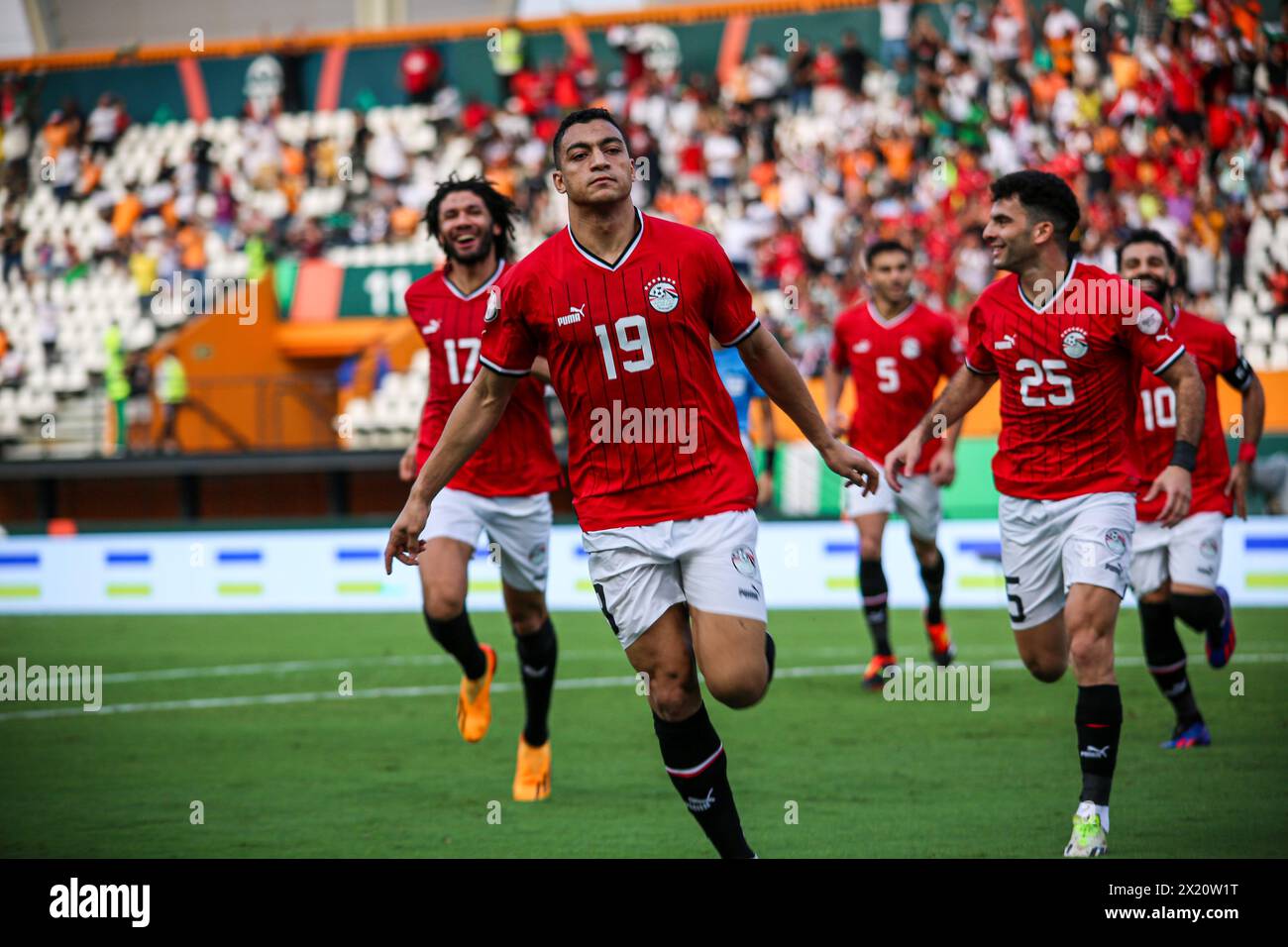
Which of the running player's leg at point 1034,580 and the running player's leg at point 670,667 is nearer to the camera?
the running player's leg at point 670,667

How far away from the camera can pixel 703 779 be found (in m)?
5.56

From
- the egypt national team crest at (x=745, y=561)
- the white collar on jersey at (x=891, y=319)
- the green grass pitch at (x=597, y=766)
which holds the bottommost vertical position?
the green grass pitch at (x=597, y=766)

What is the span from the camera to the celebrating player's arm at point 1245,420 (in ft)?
27.6

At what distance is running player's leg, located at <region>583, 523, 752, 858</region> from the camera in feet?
18.3

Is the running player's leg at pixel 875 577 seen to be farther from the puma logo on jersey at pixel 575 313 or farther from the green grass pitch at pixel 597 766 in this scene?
the puma logo on jersey at pixel 575 313

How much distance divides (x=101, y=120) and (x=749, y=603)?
29370mm

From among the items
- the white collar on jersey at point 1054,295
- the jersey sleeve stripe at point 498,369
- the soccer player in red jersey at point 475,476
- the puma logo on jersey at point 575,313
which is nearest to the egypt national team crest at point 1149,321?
the white collar on jersey at point 1054,295

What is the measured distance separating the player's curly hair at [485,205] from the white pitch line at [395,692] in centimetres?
363

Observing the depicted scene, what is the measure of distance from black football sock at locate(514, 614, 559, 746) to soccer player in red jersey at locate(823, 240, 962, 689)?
132 inches

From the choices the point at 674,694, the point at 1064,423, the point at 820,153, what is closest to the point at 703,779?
the point at 674,694

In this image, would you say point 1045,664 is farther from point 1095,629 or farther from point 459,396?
point 459,396

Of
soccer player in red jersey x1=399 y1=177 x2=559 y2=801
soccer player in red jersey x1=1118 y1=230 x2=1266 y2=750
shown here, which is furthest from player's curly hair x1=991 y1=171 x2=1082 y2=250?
soccer player in red jersey x1=399 y1=177 x2=559 y2=801

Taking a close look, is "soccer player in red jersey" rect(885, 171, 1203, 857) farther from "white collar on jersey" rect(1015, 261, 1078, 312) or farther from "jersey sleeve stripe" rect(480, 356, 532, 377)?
"jersey sleeve stripe" rect(480, 356, 532, 377)

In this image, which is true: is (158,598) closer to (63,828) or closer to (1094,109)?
(63,828)
